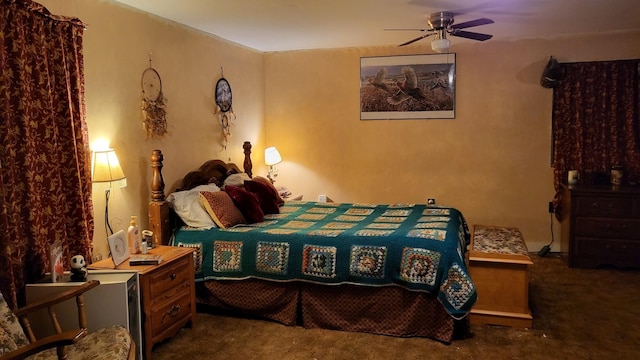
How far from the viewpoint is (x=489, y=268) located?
338 centimetres

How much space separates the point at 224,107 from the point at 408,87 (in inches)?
81.5

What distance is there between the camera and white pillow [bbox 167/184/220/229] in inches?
146

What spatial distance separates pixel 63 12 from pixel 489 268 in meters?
3.23

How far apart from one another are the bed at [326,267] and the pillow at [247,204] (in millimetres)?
11

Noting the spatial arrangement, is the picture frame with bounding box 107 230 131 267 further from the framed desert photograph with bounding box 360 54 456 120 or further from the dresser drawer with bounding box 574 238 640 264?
the dresser drawer with bounding box 574 238 640 264

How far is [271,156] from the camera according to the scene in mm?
5652

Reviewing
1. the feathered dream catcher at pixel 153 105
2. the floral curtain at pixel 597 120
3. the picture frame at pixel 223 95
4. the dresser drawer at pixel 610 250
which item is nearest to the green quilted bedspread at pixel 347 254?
the feathered dream catcher at pixel 153 105

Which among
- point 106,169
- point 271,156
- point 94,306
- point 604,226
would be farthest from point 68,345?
point 604,226

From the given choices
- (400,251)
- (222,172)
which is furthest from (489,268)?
(222,172)

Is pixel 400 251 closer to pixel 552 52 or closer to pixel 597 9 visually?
pixel 597 9

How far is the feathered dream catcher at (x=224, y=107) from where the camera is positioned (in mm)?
4785

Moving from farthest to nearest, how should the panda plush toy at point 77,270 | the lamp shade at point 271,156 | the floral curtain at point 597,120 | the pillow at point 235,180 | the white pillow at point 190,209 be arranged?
the lamp shade at point 271,156 → the floral curtain at point 597,120 → the pillow at point 235,180 → the white pillow at point 190,209 → the panda plush toy at point 77,270

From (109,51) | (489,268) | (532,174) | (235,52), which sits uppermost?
(235,52)

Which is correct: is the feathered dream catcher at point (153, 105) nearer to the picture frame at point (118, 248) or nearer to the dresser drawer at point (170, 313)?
the picture frame at point (118, 248)
